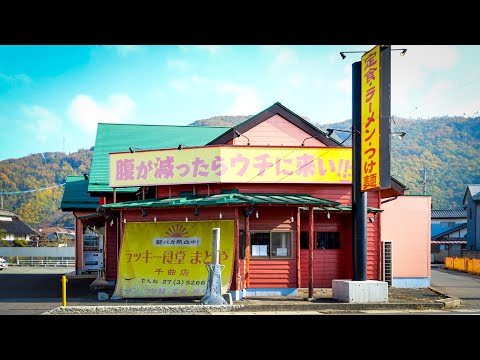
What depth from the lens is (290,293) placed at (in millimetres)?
18281

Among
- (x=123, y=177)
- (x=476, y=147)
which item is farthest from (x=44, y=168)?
(x=123, y=177)

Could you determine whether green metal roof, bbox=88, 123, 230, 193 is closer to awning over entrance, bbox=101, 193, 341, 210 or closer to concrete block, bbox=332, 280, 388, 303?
awning over entrance, bbox=101, 193, 341, 210

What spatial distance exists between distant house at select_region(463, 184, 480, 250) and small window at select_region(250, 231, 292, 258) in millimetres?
37301

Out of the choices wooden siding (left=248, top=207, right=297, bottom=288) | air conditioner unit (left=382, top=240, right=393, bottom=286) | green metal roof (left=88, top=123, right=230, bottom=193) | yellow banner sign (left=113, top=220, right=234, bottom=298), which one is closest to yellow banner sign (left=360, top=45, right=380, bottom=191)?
wooden siding (left=248, top=207, right=297, bottom=288)

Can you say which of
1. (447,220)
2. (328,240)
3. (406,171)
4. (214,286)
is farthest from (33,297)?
(406,171)

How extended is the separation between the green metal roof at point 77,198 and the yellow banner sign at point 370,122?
1668 centimetres

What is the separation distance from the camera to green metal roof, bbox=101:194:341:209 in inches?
676

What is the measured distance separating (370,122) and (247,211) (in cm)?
442

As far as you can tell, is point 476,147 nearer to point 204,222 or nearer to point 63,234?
point 63,234

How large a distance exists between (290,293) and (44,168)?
90343mm

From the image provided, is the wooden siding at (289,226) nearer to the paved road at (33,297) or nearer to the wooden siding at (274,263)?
the wooden siding at (274,263)

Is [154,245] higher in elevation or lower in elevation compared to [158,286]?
higher

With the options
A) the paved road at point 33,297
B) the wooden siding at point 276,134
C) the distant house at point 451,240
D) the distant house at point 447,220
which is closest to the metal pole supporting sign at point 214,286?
the paved road at point 33,297
